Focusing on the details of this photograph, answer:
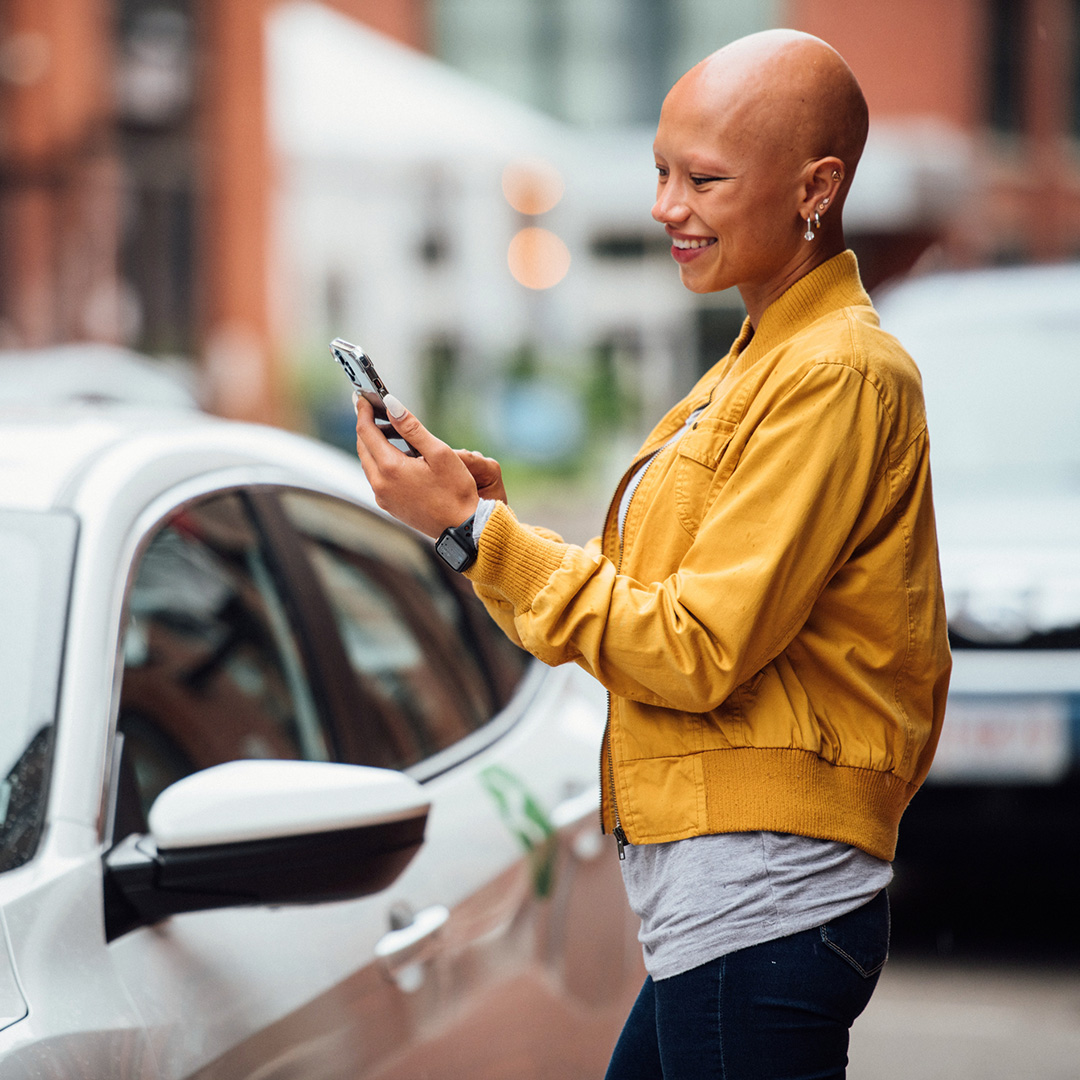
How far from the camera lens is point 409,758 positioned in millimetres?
2426

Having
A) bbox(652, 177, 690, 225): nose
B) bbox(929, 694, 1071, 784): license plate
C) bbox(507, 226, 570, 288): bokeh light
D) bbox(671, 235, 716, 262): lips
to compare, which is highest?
bbox(652, 177, 690, 225): nose

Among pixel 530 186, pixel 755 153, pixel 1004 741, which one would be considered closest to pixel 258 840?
pixel 755 153

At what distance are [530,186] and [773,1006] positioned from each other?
47.5ft

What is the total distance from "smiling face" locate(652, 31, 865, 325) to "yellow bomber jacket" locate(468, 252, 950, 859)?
2.9 inches

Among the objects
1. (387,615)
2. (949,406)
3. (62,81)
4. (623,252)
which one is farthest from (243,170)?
(387,615)

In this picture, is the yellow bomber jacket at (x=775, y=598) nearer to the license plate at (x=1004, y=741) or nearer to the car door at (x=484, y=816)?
the car door at (x=484, y=816)

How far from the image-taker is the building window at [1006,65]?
25.1 m

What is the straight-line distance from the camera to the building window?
2508 cm

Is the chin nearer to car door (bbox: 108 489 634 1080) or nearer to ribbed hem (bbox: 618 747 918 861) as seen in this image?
ribbed hem (bbox: 618 747 918 861)

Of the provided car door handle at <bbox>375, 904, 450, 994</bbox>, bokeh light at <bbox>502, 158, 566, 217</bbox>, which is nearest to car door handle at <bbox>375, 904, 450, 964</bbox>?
car door handle at <bbox>375, 904, 450, 994</bbox>

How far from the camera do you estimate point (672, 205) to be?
1.52 metres

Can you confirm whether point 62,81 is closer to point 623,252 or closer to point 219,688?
point 623,252

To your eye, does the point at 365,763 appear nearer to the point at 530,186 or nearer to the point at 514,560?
the point at 514,560

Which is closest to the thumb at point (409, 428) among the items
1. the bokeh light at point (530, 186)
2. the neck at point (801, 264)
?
the neck at point (801, 264)
